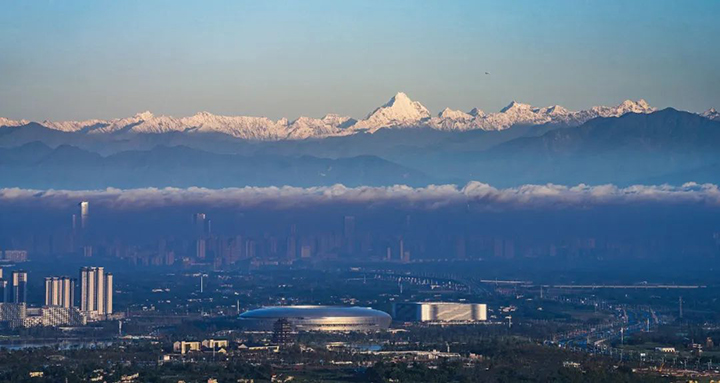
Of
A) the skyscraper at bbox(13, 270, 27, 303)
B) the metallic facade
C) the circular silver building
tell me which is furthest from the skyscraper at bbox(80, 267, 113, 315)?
the metallic facade

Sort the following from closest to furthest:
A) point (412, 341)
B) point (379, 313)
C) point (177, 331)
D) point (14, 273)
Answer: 1. point (412, 341)
2. point (177, 331)
3. point (379, 313)
4. point (14, 273)

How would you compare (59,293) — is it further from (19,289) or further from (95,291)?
(19,289)

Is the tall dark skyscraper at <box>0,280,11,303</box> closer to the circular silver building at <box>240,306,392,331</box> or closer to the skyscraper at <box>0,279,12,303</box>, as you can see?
the skyscraper at <box>0,279,12,303</box>

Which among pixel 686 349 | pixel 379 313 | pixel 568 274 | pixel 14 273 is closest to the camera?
pixel 686 349

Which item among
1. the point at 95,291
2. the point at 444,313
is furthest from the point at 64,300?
the point at 444,313

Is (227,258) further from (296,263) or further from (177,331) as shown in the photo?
(177,331)

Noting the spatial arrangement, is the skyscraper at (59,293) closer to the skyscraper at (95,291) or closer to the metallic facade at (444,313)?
the skyscraper at (95,291)

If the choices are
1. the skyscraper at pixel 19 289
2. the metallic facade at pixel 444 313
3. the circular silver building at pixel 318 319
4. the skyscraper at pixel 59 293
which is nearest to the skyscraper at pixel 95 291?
the skyscraper at pixel 59 293

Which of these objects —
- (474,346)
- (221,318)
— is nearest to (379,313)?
(221,318)
